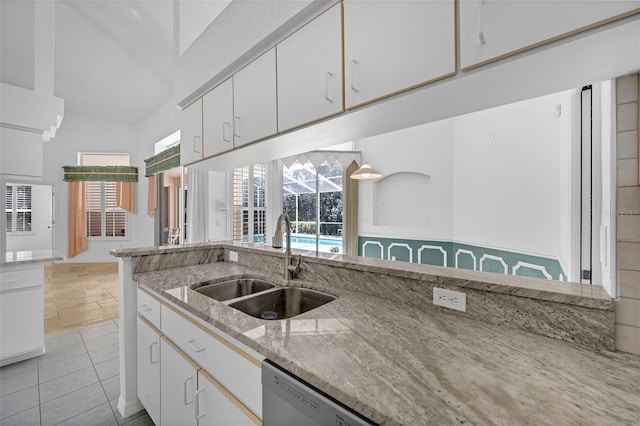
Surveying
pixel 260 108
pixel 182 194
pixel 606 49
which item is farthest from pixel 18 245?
pixel 606 49

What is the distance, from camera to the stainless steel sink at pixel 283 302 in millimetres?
1318

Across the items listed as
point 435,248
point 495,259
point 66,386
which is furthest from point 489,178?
point 66,386

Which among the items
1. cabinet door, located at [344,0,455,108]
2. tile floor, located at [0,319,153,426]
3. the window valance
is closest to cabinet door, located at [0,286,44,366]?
tile floor, located at [0,319,153,426]

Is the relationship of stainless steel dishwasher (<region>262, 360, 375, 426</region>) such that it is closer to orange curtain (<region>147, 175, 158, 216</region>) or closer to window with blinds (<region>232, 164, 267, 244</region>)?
window with blinds (<region>232, 164, 267, 244</region>)

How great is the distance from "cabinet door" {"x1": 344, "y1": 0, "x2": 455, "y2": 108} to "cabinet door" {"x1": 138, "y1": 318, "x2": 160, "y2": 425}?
160 centimetres

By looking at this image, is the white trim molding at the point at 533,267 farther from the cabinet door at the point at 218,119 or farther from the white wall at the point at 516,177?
the cabinet door at the point at 218,119

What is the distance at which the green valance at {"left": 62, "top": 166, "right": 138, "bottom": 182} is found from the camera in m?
5.89

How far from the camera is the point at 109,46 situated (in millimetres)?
3592

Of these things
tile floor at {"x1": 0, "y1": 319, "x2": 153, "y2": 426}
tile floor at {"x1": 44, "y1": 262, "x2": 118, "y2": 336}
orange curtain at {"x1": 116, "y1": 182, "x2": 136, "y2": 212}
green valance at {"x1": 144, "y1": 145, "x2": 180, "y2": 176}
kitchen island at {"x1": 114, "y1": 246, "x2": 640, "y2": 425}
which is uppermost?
green valance at {"x1": 144, "y1": 145, "x2": 180, "y2": 176}

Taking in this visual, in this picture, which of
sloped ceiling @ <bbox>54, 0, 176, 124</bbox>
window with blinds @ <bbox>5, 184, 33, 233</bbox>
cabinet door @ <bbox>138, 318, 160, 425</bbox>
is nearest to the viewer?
cabinet door @ <bbox>138, 318, 160, 425</bbox>

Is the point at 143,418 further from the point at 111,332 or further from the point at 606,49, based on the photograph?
the point at 606,49

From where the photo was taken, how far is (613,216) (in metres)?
0.78

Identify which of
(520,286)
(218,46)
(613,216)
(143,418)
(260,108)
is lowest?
(143,418)

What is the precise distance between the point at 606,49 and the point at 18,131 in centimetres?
376
